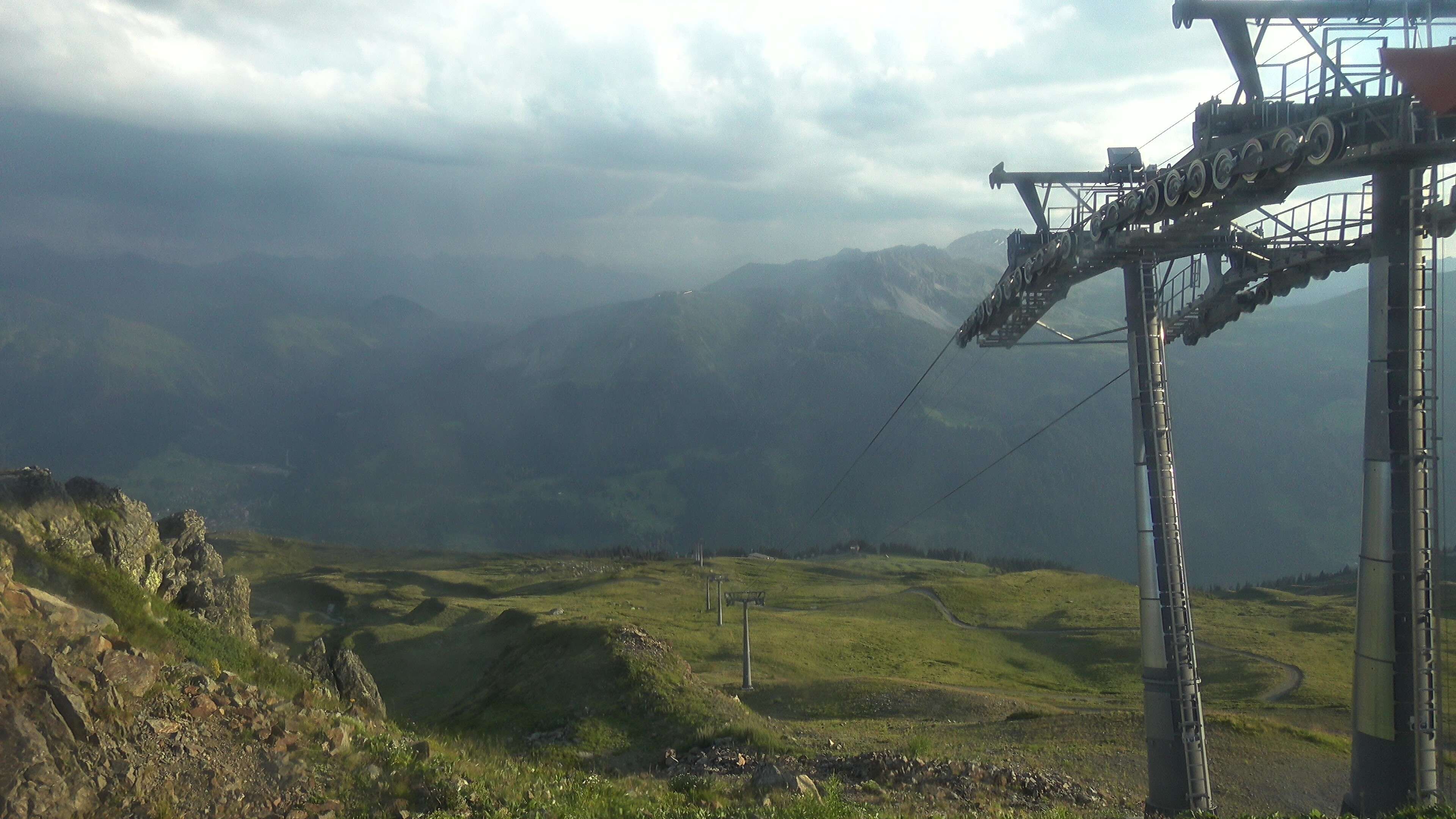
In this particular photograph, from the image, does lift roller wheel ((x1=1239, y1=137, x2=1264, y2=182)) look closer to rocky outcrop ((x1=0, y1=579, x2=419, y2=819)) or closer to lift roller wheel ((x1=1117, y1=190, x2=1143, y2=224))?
lift roller wheel ((x1=1117, y1=190, x2=1143, y2=224))

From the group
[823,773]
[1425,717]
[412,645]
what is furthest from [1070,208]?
[412,645]

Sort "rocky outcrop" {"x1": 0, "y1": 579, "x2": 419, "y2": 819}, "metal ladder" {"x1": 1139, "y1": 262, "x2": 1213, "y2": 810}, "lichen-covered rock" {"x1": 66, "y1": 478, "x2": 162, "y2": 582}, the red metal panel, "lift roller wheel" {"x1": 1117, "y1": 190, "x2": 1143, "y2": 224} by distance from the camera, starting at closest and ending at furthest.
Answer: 1. "rocky outcrop" {"x1": 0, "y1": 579, "x2": 419, "y2": 819}
2. the red metal panel
3. "lift roller wheel" {"x1": 1117, "y1": 190, "x2": 1143, "y2": 224}
4. "metal ladder" {"x1": 1139, "y1": 262, "x2": 1213, "y2": 810}
5. "lichen-covered rock" {"x1": 66, "y1": 478, "x2": 162, "y2": 582}

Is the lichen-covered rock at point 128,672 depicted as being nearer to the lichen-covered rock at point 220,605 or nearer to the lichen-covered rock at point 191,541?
the lichen-covered rock at point 220,605

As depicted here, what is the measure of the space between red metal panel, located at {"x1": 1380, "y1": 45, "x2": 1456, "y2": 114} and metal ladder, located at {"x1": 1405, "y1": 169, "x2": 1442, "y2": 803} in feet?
6.40

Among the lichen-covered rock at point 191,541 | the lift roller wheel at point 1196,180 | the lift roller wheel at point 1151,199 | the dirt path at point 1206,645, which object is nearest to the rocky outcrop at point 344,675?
the lichen-covered rock at point 191,541

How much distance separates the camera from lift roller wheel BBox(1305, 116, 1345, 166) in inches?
580

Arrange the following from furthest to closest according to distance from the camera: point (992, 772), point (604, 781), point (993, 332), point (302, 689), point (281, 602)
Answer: point (281, 602)
point (993, 332)
point (992, 772)
point (302, 689)
point (604, 781)

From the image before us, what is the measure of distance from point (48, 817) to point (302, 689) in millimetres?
8791

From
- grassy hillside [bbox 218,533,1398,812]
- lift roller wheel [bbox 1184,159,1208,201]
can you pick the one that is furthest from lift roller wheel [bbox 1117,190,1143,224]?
grassy hillside [bbox 218,533,1398,812]

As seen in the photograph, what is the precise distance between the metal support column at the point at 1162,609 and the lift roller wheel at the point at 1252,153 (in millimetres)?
4792

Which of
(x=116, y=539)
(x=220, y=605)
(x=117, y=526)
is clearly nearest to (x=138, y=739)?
(x=116, y=539)

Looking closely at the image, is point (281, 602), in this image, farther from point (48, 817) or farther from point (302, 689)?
point (48, 817)

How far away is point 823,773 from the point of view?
78.8ft

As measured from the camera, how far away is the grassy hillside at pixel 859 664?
31.7 metres
